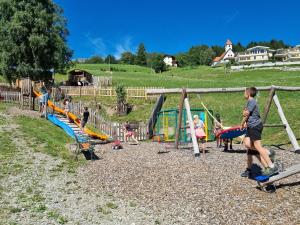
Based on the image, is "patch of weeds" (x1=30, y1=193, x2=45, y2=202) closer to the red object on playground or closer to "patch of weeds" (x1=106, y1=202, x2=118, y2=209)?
"patch of weeds" (x1=106, y1=202, x2=118, y2=209)

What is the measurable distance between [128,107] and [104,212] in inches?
1274

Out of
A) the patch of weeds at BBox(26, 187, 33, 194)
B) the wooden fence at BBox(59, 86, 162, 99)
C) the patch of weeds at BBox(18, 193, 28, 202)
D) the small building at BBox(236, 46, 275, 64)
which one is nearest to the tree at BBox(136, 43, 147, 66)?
the small building at BBox(236, 46, 275, 64)

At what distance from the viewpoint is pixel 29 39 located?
45.3 m

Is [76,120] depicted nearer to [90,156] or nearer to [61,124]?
[61,124]

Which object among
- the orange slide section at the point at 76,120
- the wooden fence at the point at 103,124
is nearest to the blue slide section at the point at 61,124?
the orange slide section at the point at 76,120

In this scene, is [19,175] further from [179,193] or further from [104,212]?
[179,193]

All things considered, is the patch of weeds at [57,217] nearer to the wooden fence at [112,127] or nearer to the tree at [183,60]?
the wooden fence at [112,127]

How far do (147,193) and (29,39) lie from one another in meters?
38.4

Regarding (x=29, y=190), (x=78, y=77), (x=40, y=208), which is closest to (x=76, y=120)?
(x=29, y=190)

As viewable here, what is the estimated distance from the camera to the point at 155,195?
1119 centimetres

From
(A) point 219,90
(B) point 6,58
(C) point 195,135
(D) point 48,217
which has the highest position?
(B) point 6,58

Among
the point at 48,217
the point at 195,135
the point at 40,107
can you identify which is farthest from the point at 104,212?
the point at 40,107

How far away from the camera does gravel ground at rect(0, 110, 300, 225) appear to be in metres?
9.43

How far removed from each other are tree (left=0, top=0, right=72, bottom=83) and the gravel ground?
32.8m
